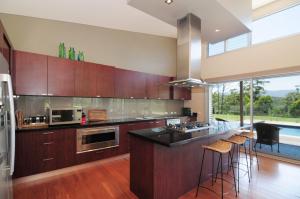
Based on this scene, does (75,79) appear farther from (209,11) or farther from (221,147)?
(221,147)

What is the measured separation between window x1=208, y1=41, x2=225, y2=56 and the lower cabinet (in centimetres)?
459

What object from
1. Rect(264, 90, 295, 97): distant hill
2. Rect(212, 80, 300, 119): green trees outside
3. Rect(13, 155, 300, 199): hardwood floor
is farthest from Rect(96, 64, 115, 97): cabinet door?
Rect(264, 90, 295, 97): distant hill

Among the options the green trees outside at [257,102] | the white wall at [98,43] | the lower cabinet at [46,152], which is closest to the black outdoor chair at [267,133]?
the green trees outside at [257,102]

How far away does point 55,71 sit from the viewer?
10.2 ft

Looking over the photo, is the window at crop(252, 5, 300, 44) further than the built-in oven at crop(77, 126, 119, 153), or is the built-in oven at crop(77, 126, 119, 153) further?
the window at crop(252, 5, 300, 44)

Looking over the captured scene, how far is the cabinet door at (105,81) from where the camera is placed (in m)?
3.69

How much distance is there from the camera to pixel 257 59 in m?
4.18

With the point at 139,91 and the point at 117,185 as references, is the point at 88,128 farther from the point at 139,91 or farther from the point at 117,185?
the point at 139,91

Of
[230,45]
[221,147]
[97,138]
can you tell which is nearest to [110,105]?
[97,138]

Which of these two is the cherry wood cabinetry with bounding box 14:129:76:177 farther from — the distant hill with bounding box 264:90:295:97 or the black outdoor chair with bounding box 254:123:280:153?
the distant hill with bounding box 264:90:295:97

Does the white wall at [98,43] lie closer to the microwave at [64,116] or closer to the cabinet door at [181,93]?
the cabinet door at [181,93]

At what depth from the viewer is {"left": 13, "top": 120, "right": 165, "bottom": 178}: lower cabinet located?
8.52 ft

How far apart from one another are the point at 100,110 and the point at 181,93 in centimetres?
285

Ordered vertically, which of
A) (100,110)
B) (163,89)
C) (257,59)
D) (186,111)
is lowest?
(186,111)
